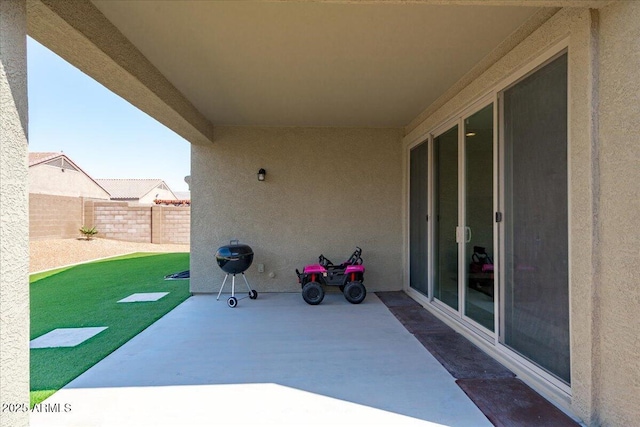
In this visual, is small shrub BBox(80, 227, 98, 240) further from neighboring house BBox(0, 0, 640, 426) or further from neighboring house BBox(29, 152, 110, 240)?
neighboring house BBox(0, 0, 640, 426)

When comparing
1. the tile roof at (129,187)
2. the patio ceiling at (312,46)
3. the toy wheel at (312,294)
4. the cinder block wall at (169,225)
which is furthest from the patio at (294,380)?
the tile roof at (129,187)

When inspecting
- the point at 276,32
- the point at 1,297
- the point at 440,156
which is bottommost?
the point at 1,297

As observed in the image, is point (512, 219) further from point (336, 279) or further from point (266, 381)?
point (336, 279)

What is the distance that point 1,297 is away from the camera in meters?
1.68

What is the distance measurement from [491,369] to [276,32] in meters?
3.73

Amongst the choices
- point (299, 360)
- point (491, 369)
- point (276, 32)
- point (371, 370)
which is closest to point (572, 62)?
point (276, 32)

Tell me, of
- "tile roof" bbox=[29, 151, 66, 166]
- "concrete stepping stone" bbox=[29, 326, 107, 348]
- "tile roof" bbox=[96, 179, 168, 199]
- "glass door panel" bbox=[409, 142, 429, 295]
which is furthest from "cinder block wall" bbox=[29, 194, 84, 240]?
"tile roof" bbox=[96, 179, 168, 199]

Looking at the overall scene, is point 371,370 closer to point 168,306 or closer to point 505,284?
point 505,284

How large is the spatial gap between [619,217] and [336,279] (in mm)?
4043

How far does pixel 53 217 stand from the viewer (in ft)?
42.6

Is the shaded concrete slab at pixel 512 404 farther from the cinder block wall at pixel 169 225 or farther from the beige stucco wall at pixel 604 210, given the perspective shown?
the cinder block wall at pixel 169 225

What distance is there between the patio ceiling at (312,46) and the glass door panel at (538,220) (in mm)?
719

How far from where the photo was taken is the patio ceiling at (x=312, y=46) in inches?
103

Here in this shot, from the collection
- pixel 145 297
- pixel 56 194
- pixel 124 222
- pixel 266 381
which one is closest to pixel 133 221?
pixel 124 222
